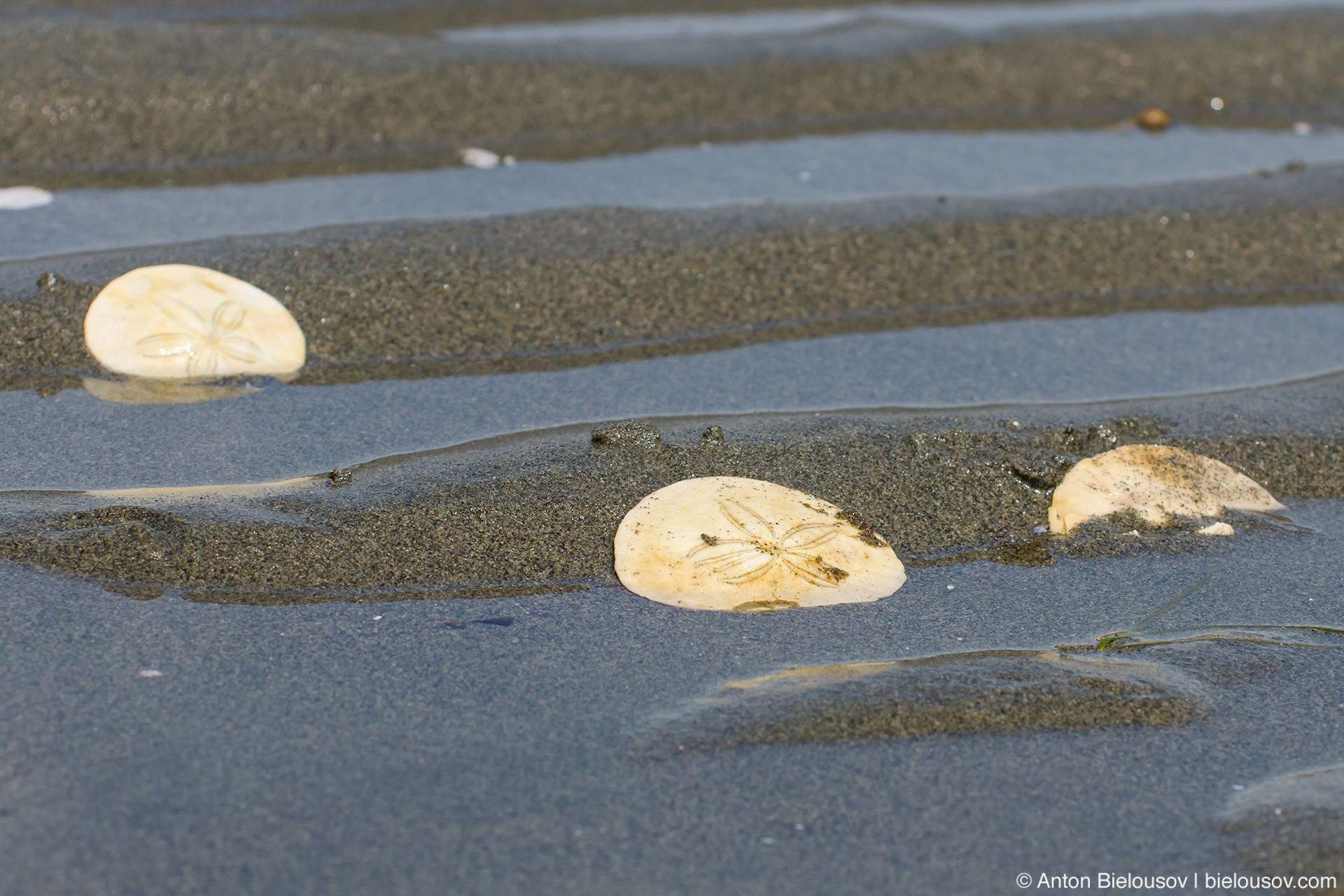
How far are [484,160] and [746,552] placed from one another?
2.17 metres

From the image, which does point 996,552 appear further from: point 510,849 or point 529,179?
point 529,179

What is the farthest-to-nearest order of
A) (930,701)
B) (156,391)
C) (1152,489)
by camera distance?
(156,391)
(1152,489)
(930,701)

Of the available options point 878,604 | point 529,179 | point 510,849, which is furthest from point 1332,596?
point 529,179

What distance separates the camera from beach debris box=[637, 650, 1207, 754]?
1780 millimetres

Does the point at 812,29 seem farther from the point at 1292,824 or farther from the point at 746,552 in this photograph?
the point at 1292,824

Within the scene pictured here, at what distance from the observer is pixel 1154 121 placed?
14.4ft

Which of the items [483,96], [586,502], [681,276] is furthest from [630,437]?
[483,96]

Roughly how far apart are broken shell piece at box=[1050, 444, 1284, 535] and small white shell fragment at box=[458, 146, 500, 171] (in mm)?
2233

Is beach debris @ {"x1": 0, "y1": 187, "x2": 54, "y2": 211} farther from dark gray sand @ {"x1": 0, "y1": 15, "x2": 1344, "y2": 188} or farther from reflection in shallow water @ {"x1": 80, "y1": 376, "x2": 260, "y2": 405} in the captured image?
reflection in shallow water @ {"x1": 80, "y1": 376, "x2": 260, "y2": 405}

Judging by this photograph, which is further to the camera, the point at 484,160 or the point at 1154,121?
the point at 1154,121

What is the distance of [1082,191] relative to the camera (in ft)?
12.5

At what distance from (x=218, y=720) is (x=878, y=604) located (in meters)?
1.15

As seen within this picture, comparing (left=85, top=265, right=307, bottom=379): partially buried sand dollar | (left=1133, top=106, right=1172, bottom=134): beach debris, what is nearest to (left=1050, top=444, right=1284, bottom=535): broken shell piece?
(left=85, top=265, right=307, bottom=379): partially buried sand dollar

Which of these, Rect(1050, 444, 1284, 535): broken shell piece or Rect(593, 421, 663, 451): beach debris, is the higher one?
Rect(593, 421, 663, 451): beach debris
